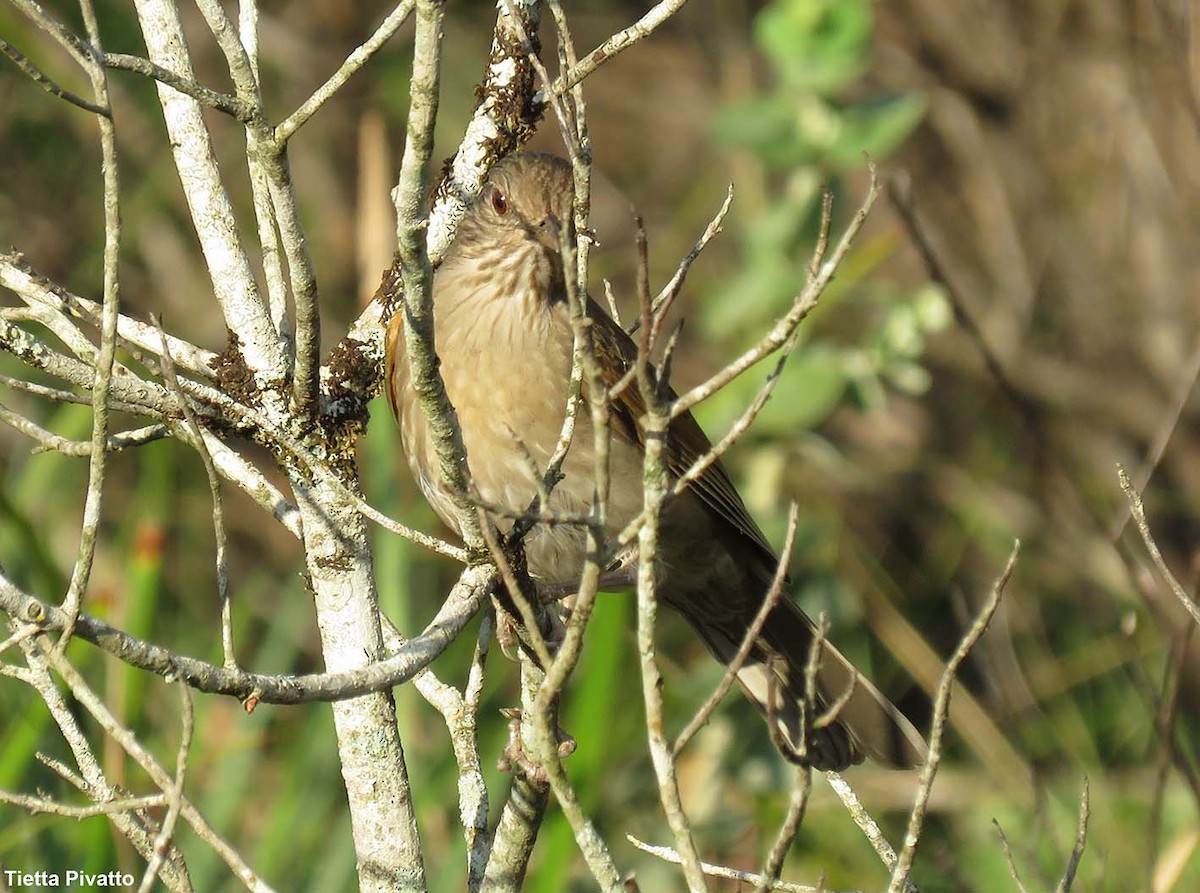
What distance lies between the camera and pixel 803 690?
13.2ft

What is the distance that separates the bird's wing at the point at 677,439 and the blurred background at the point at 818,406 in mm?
430

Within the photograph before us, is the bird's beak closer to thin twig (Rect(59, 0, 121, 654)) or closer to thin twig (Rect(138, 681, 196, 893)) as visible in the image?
thin twig (Rect(59, 0, 121, 654))

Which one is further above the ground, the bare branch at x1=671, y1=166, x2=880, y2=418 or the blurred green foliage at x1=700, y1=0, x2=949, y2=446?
the blurred green foliage at x1=700, y1=0, x2=949, y2=446

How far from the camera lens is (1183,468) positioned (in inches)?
266

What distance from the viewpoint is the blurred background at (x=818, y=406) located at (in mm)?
5016

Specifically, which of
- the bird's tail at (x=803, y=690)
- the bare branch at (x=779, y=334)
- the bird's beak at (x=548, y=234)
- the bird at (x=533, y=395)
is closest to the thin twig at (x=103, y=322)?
the bare branch at (x=779, y=334)

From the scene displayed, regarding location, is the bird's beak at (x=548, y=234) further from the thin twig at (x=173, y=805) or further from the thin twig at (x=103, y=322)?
the thin twig at (x=173, y=805)

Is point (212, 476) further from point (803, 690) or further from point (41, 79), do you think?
point (803, 690)

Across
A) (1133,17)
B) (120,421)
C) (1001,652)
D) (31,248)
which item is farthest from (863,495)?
(31,248)

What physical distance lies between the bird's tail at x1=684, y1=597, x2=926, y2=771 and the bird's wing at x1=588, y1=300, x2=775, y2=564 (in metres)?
0.26

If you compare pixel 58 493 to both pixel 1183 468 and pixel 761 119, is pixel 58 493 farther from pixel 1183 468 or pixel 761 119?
pixel 1183 468

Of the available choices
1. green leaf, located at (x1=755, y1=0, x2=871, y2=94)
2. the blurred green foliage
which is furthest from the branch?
green leaf, located at (x1=755, y1=0, x2=871, y2=94)

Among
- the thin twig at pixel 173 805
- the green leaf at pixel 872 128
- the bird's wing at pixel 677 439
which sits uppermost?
the green leaf at pixel 872 128

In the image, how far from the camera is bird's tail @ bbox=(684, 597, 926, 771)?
4188mm
